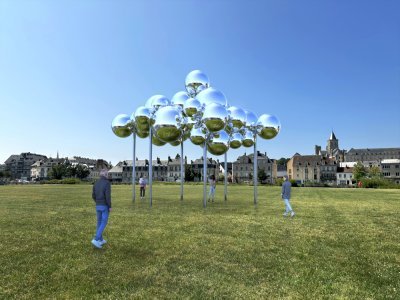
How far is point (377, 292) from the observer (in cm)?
635

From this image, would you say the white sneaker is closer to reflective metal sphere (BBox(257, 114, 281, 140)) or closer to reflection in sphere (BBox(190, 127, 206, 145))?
reflection in sphere (BBox(190, 127, 206, 145))

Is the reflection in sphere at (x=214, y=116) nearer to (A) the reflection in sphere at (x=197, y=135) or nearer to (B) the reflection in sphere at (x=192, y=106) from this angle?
(B) the reflection in sphere at (x=192, y=106)

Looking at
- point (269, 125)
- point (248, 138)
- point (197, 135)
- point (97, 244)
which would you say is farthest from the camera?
point (248, 138)

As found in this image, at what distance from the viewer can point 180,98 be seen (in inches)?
863

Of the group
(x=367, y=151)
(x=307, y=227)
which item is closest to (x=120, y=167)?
(x=367, y=151)

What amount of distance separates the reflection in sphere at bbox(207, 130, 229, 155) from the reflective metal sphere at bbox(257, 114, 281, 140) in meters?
2.77

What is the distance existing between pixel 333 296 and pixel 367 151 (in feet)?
680

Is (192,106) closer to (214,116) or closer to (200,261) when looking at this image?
(214,116)

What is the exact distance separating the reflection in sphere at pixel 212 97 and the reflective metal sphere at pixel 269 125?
4.62m

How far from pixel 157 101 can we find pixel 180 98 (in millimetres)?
1568

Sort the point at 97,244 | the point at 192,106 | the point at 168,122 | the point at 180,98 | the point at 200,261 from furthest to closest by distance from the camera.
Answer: the point at 180,98 → the point at 192,106 → the point at 168,122 → the point at 97,244 → the point at 200,261

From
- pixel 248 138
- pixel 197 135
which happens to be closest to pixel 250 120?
pixel 248 138

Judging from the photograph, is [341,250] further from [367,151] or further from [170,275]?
[367,151]

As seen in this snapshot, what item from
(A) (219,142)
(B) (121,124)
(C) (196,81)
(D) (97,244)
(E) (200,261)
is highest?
(C) (196,81)
